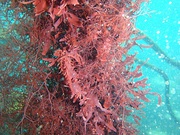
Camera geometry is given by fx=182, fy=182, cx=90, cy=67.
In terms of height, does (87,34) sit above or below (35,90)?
above

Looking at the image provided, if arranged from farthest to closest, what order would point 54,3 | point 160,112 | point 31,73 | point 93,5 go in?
point 160,112
point 31,73
point 93,5
point 54,3

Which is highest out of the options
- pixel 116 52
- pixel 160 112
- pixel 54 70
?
pixel 116 52

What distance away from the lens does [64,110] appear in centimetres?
402

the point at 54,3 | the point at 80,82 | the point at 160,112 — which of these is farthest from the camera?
the point at 160,112

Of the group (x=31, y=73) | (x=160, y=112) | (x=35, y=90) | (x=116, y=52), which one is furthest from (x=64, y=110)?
(x=160, y=112)

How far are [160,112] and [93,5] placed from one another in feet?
68.9

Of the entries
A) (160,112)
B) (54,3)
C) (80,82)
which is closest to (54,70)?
(80,82)

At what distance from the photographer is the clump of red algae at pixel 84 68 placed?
10.6ft

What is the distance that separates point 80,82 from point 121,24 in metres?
1.35

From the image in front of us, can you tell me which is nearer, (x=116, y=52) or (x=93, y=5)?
(x=93, y=5)

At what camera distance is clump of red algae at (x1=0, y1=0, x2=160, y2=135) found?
323 centimetres

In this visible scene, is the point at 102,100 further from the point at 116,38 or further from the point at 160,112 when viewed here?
the point at 160,112

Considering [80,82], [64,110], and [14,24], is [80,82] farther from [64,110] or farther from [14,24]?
[14,24]

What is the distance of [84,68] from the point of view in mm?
3500
